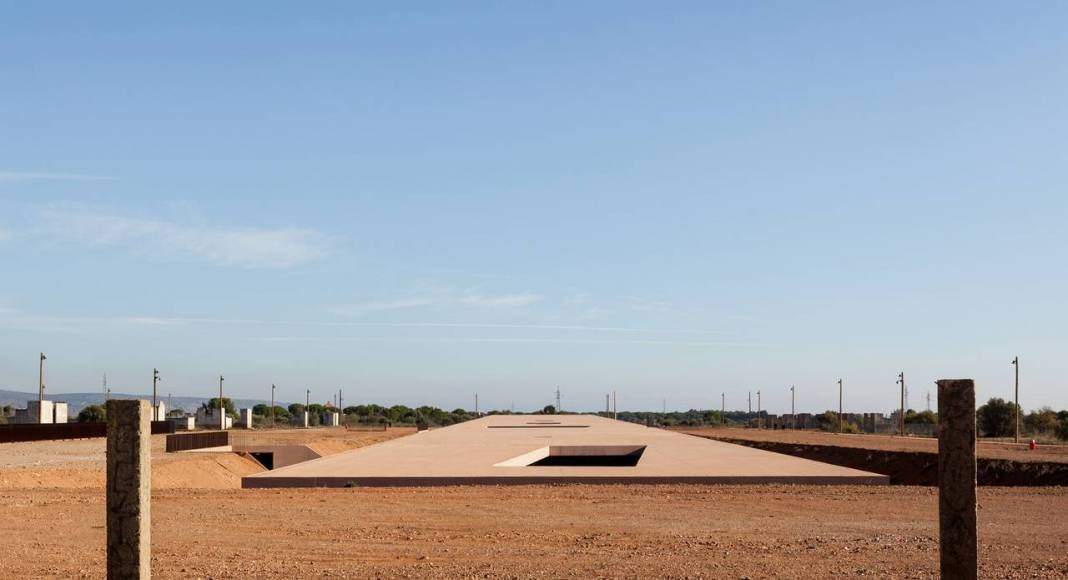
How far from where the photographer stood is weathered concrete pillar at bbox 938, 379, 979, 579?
603 centimetres

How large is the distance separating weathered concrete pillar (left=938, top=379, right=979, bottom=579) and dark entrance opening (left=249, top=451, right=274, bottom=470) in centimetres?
3214

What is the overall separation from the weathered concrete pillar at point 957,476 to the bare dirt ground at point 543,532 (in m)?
2.57

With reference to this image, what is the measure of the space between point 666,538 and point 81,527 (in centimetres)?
721

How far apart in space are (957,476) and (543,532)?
6.33 metres

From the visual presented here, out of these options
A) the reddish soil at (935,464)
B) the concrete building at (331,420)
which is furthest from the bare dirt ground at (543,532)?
the concrete building at (331,420)

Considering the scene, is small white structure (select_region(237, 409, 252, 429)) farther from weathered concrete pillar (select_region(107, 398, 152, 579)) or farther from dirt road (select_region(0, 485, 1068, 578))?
weathered concrete pillar (select_region(107, 398, 152, 579))

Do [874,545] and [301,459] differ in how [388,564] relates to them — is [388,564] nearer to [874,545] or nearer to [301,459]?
[874,545]

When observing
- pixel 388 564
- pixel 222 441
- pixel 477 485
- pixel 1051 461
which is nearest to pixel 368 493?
pixel 477 485

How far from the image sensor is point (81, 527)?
12.6m

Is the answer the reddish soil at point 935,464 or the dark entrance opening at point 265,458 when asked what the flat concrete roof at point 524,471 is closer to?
the reddish soil at point 935,464

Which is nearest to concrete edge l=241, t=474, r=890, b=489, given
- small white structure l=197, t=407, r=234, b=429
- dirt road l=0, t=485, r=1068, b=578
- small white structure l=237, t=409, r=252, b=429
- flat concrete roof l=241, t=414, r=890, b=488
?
flat concrete roof l=241, t=414, r=890, b=488

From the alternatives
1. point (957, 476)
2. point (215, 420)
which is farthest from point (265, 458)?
point (215, 420)

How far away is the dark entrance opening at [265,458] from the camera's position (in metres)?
35.8

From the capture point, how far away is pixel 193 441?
35.6m
